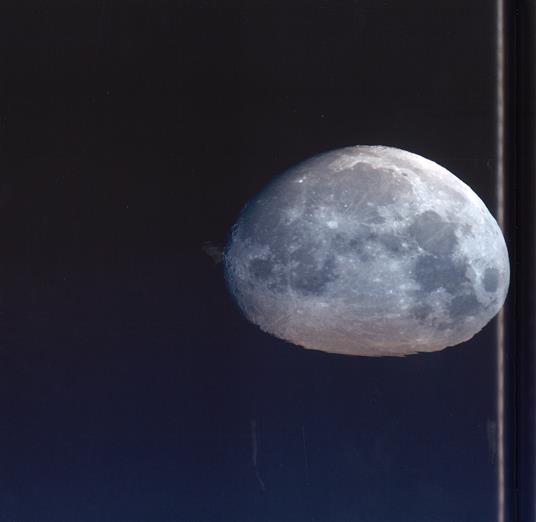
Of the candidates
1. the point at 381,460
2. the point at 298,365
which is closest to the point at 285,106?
the point at 298,365

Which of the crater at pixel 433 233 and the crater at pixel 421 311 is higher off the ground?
the crater at pixel 433 233

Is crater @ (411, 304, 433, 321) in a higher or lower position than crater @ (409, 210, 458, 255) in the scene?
lower

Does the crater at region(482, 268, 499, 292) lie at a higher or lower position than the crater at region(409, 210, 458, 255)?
lower

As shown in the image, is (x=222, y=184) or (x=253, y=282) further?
(x=222, y=184)

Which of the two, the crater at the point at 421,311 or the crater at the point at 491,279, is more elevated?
the crater at the point at 491,279

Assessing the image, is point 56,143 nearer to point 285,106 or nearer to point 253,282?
point 285,106

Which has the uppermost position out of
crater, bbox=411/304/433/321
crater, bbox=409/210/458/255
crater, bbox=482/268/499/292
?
crater, bbox=409/210/458/255

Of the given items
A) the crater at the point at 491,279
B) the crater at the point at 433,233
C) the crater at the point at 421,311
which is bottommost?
the crater at the point at 421,311

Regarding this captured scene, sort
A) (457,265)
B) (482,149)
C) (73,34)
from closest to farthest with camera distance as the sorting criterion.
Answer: (457,265) < (73,34) < (482,149)
